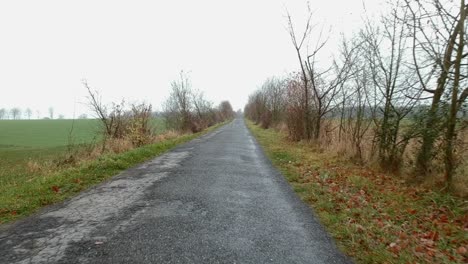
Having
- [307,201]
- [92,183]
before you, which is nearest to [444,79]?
[307,201]

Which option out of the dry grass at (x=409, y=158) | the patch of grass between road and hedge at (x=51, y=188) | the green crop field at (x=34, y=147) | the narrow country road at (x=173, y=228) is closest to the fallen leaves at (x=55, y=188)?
the patch of grass between road and hedge at (x=51, y=188)

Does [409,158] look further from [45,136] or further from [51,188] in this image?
[45,136]

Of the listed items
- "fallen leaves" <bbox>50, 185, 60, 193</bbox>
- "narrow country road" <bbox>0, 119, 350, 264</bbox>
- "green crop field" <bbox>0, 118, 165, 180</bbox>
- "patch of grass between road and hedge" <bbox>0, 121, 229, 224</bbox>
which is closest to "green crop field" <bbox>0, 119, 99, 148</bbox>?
"green crop field" <bbox>0, 118, 165, 180</bbox>

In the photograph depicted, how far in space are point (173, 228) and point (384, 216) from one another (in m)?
3.85

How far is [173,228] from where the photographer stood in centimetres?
446

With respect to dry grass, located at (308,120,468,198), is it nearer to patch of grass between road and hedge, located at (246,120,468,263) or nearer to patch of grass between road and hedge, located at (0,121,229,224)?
patch of grass between road and hedge, located at (246,120,468,263)

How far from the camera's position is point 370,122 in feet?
36.8

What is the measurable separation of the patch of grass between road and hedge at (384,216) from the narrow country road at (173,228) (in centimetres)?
39

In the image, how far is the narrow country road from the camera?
361 cm

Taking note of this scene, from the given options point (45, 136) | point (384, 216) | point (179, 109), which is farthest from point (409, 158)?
point (45, 136)

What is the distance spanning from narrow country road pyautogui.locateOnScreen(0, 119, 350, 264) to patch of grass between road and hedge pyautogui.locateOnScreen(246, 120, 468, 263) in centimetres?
39

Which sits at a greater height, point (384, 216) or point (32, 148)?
point (384, 216)

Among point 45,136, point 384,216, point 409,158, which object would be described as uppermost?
point 409,158

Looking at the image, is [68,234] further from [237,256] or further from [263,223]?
[263,223]
